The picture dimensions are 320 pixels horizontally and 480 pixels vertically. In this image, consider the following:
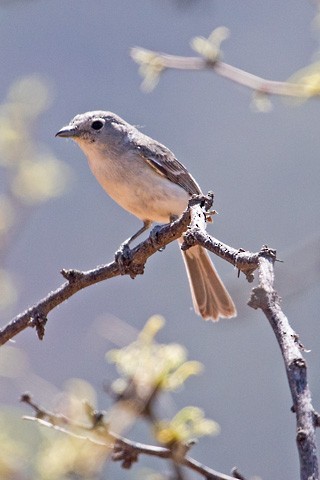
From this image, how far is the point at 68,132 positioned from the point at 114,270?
A: 74.7 inches

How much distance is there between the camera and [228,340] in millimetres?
7906

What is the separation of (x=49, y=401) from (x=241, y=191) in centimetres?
549

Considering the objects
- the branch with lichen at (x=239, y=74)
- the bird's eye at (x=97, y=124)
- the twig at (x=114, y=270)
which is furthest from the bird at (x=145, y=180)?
the twig at (x=114, y=270)

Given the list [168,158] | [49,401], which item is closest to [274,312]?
[49,401]

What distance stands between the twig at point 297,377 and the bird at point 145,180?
8.71ft

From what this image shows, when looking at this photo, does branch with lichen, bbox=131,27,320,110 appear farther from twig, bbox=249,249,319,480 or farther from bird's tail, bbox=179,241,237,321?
twig, bbox=249,249,319,480

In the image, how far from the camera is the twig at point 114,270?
6.90 ft

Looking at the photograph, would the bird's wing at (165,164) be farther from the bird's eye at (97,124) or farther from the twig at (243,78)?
the twig at (243,78)

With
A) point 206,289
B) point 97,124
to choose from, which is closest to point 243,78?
point 206,289

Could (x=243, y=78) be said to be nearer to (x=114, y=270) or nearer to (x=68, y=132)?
(x=114, y=270)

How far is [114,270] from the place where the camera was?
Result: 274 cm

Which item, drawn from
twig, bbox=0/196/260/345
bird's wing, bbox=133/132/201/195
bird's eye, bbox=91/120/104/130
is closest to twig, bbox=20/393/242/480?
twig, bbox=0/196/260/345

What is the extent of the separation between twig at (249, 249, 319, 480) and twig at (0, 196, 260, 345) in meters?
0.45

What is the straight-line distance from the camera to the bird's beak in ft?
14.7
